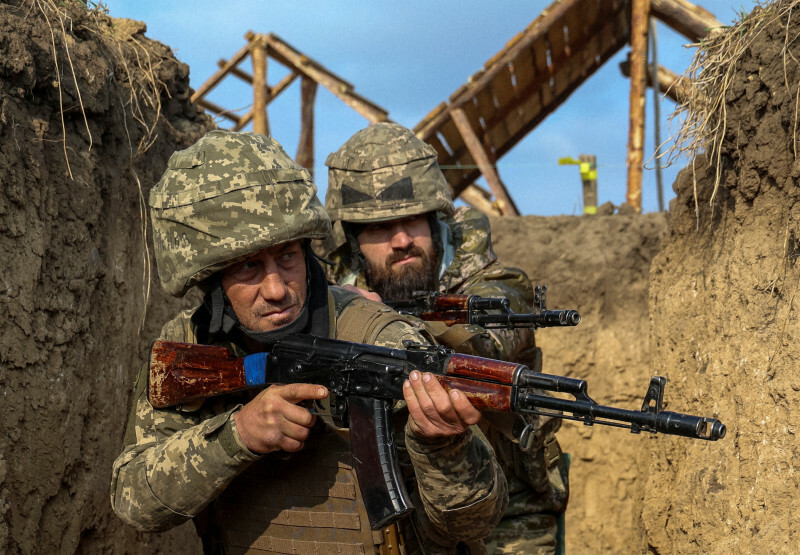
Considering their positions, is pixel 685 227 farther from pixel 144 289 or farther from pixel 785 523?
pixel 144 289

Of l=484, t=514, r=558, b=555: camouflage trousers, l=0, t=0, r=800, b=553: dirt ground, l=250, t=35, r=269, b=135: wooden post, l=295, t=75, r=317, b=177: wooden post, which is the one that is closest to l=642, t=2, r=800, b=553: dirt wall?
l=0, t=0, r=800, b=553: dirt ground

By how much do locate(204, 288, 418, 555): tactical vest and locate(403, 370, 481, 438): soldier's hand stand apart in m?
0.46

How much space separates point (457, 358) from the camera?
8.26ft

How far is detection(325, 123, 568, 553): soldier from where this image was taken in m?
4.27

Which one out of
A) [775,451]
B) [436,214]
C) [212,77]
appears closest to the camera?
[775,451]

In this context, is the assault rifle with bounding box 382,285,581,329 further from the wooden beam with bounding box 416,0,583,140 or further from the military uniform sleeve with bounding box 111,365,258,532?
the wooden beam with bounding box 416,0,583,140

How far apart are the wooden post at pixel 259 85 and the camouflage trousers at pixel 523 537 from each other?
702 cm

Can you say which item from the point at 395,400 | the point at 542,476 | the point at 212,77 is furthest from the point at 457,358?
the point at 212,77

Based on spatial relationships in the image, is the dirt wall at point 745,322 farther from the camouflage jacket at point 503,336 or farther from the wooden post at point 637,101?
the wooden post at point 637,101

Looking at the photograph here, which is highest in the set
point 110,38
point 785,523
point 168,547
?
point 110,38

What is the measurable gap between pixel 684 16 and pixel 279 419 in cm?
769

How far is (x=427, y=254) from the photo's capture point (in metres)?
4.75

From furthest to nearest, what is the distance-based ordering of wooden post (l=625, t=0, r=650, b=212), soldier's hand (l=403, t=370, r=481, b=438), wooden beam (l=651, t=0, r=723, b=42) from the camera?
wooden post (l=625, t=0, r=650, b=212) < wooden beam (l=651, t=0, r=723, b=42) < soldier's hand (l=403, t=370, r=481, b=438)

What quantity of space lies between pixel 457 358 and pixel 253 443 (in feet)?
A: 2.51
